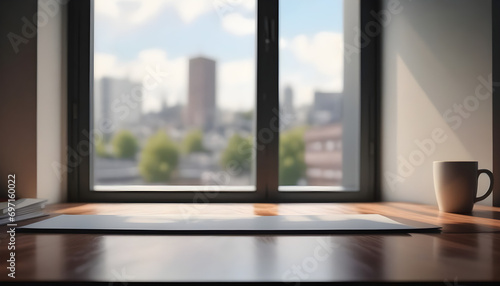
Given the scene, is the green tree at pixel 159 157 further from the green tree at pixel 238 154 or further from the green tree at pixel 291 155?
the green tree at pixel 291 155

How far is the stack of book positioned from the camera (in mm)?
907

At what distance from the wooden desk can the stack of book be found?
8 cm

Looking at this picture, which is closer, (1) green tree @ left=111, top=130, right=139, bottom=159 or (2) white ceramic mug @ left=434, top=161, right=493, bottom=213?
(2) white ceramic mug @ left=434, top=161, right=493, bottom=213

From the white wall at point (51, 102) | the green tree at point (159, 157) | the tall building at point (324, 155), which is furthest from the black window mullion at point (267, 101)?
the white wall at point (51, 102)

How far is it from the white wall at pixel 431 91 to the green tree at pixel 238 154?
53 centimetres

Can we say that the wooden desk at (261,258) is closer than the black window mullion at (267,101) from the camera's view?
Yes

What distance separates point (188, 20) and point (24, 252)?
111 cm

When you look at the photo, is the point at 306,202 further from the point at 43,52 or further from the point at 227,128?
the point at 43,52

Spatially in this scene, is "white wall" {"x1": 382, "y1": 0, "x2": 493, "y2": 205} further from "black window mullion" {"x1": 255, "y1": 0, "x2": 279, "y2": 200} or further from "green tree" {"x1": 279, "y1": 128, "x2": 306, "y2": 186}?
"black window mullion" {"x1": 255, "y1": 0, "x2": 279, "y2": 200}

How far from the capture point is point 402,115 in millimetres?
1460

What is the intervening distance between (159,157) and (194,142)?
5.8 inches

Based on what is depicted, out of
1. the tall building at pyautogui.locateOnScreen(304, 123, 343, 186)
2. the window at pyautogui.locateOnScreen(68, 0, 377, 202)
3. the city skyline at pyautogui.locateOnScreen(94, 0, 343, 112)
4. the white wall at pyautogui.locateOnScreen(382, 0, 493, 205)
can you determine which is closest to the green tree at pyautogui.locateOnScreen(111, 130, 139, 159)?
the window at pyautogui.locateOnScreen(68, 0, 377, 202)

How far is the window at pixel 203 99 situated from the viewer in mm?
1485
